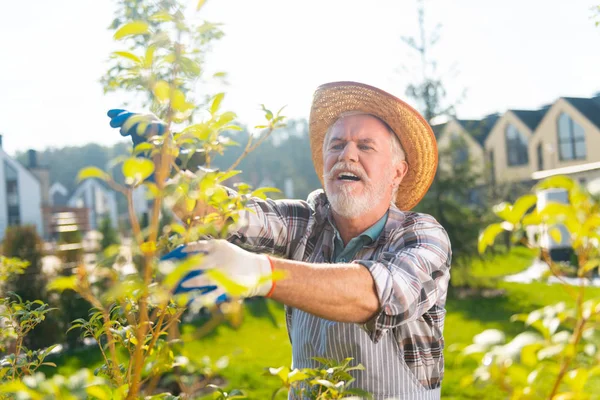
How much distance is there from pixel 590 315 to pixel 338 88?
74.4 inches

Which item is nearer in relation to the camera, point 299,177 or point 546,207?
point 546,207

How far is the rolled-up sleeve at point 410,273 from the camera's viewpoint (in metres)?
1.64

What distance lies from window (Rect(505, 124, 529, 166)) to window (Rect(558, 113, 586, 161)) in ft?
11.1

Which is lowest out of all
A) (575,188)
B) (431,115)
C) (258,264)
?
(258,264)

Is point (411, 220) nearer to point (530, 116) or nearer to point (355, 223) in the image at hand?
point (355, 223)

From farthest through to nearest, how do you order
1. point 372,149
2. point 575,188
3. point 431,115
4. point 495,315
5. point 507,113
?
point 507,113 < point 431,115 < point 495,315 < point 372,149 < point 575,188

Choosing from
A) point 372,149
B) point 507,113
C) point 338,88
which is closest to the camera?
point 372,149

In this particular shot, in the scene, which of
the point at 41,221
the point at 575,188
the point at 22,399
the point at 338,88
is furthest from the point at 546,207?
the point at 41,221

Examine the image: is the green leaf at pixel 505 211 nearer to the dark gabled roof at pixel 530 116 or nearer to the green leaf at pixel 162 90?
the green leaf at pixel 162 90

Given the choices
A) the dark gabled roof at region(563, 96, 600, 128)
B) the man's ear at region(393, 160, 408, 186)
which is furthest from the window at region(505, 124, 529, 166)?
the man's ear at region(393, 160, 408, 186)

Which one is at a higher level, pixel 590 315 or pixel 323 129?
pixel 323 129

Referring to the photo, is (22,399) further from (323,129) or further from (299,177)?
(299,177)

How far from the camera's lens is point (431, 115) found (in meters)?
13.0

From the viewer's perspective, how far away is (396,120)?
263cm
